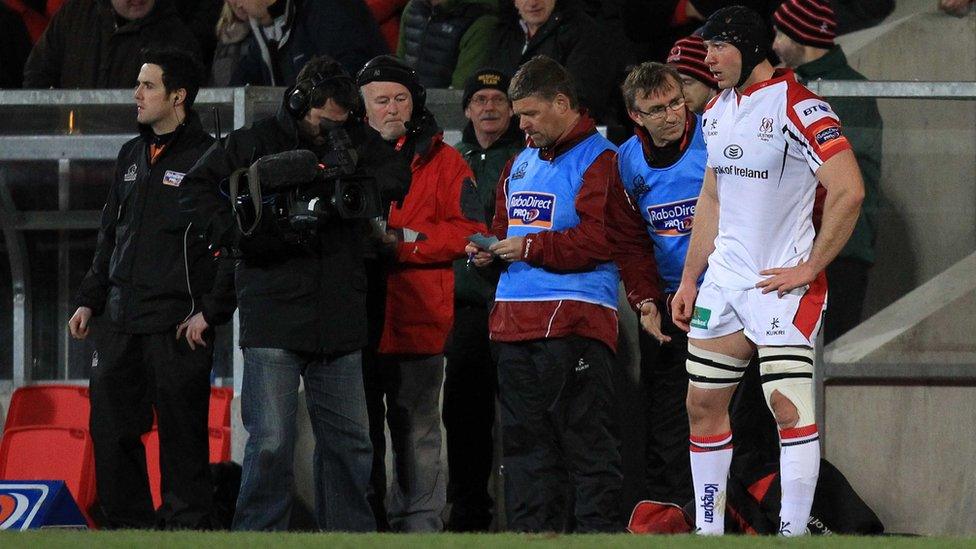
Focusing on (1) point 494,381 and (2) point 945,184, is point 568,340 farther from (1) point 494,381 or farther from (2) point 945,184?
(2) point 945,184

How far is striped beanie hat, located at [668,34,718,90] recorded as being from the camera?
22.3ft

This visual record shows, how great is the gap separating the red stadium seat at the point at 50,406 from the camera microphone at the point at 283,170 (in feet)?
9.76

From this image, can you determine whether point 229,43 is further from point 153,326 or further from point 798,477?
point 798,477

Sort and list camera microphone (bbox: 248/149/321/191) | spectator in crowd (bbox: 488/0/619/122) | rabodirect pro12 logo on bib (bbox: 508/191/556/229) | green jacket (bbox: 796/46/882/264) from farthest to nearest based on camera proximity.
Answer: spectator in crowd (bbox: 488/0/619/122), green jacket (bbox: 796/46/882/264), rabodirect pro12 logo on bib (bbox: 508/191/556/229), camera microphone (bbox: 248/149/321/191)

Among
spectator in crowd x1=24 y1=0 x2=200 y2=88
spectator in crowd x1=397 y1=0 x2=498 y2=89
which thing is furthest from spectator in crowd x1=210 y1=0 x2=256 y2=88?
spectator in crowd x1=397 y1=0 x2=498 y2=89

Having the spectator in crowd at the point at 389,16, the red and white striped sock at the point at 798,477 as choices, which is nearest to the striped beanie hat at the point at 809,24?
the spectator in crowd at the point at 389,16

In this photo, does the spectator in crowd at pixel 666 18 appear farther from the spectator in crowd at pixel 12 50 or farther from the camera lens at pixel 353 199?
the spectator in crowd at pixel 12 50

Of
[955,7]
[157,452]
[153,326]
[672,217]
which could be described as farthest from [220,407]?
[955,7]

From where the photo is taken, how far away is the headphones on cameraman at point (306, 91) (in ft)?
19.7

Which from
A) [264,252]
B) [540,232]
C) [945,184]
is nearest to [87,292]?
[264,252]

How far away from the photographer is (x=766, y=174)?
544cm

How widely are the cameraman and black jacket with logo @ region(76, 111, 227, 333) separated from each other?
717 millimetres

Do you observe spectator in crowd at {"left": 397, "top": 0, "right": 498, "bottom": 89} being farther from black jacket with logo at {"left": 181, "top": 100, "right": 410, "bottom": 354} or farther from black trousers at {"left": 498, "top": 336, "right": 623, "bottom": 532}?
black trousers at {"left": 498, "top": 336, "right": 623, "bottom": 532}

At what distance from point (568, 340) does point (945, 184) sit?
2.22 meters
